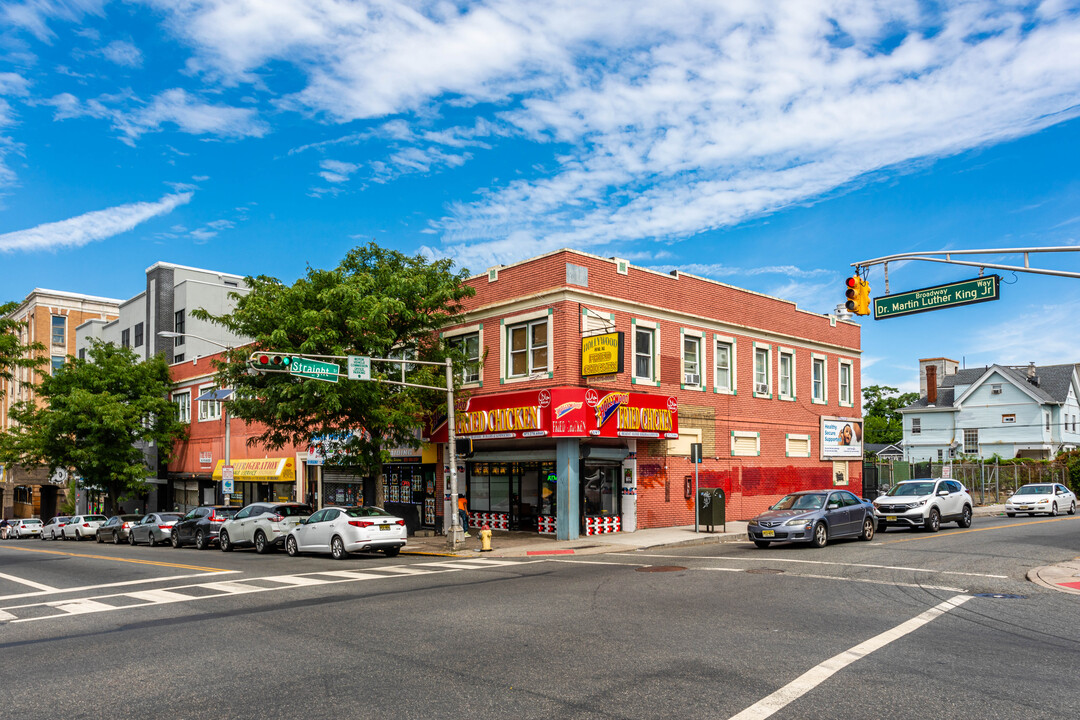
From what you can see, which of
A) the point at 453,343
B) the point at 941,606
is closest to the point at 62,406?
the point at 453,343

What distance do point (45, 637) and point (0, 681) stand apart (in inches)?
108

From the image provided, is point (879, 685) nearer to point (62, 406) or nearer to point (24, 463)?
point (62, 406)

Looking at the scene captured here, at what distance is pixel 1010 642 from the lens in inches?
364

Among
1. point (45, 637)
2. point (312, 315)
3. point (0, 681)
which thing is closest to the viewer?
point (0, 681)

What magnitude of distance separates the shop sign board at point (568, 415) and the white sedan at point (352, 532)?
4.77 meters

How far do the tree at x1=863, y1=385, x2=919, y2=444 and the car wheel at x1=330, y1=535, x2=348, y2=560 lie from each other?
73.2 metres

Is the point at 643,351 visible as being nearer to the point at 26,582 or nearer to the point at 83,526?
the point at 26,582

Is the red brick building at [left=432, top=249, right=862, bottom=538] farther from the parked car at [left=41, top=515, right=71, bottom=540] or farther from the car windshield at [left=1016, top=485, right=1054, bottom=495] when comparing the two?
the parked car at [left=41, top=515, right=71, bottom=540]

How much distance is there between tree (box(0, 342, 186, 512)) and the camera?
41844mm

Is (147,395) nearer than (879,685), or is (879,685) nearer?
(879,685)

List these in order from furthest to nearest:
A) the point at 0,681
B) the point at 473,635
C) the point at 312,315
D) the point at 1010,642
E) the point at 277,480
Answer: the point at 277,480, the point at 312,315, the point at 473,635, the point at 1010,642, the point at 0,681

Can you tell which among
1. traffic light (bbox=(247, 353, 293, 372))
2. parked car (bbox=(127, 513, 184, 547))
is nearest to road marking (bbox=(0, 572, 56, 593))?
traffic light (bbox=(247, 353, 293, 372))

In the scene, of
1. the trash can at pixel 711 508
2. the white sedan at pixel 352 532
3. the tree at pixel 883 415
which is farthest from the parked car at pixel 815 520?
the tree at pixel 883 415

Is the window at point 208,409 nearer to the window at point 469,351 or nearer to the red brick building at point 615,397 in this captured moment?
the red brick building at point 615,397
